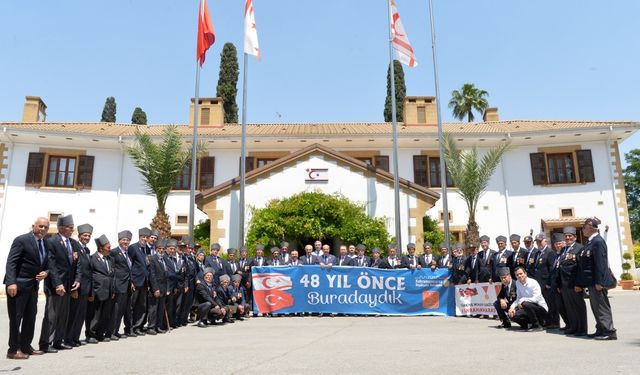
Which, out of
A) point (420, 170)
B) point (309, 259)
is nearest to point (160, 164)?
point (309, 259)

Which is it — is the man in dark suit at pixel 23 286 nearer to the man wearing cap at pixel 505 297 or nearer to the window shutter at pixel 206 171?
the man wearing cap at pixel 505 297

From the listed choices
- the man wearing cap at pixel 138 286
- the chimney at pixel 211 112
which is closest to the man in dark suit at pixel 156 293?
the man wearing cap at pixel 138 286

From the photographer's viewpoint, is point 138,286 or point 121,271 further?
point 138,286

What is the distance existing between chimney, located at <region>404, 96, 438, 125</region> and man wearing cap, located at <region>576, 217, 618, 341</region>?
18.2 m

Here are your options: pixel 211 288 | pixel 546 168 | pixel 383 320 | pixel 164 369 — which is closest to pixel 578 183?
pixel 546 168

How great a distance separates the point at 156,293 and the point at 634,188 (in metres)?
52.5

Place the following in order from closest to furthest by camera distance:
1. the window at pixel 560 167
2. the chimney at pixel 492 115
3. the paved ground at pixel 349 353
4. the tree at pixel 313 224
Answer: the paved ground at pixel 349 353
the tree at pixel 313 224
the window at pixel 560 167
the chimney at pixel 492 115

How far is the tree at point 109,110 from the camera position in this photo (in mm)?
42375

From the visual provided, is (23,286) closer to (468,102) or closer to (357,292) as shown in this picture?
(357,292)

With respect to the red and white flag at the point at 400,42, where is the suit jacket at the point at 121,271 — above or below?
below

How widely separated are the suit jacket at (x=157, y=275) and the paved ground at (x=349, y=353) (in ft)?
3.09

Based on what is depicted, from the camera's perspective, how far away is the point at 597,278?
7.10m

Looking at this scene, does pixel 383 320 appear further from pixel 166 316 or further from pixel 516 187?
pixel 516 187

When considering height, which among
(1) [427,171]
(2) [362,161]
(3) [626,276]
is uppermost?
(2) [362,161]
